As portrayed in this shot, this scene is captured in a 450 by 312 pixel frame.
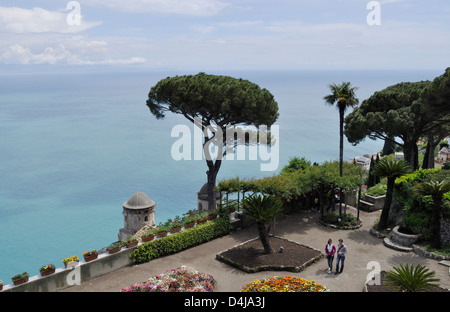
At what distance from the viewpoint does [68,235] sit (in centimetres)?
5075

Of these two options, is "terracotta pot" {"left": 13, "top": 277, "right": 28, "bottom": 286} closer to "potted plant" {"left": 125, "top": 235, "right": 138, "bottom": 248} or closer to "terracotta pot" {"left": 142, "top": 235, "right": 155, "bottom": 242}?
"potted plant" {"left": 125, "top": 235, "right": 138, "bottom": 248}

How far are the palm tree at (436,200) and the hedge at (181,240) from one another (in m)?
10.2

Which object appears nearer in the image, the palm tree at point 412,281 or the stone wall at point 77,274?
the palm tree at point 412,281

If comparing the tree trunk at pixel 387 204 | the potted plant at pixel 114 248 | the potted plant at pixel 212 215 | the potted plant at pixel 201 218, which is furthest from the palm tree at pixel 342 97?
the potted plant at pixel 114 248

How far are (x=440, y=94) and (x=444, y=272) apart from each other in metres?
12.6

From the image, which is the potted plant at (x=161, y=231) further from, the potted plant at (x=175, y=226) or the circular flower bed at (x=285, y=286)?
the circular flower bed at (x=285, y=286)

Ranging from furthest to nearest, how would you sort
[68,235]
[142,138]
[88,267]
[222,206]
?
1. [142,138]
2. [68,235]
3. [222,206]
4. [88,267]

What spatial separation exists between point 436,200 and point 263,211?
8022 millimetres

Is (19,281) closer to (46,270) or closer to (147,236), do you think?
(46,270)

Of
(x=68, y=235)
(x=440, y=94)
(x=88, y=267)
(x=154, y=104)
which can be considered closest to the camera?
(x=88, y=267)

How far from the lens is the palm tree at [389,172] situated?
2016cm

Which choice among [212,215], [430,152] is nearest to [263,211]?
[212,215]
